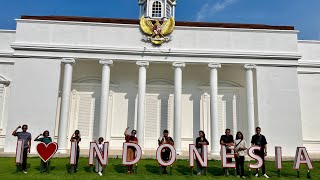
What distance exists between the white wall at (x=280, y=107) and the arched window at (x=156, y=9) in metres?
8.32

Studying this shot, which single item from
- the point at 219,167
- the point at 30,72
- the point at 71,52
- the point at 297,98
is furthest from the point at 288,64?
the point at 30,72

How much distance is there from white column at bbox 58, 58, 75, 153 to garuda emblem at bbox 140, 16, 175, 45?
4950 mm

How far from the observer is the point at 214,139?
68.5 feet

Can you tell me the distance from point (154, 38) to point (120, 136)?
6809 mm

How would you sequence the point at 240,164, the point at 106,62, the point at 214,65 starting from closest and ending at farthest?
1. the point at 240,164
2. the point at 106,62
3. the point at 214,65

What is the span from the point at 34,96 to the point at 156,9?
10.7 meters

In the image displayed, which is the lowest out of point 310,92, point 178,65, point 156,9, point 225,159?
point 225,159

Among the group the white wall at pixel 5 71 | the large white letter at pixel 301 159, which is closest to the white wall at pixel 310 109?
the large white letter at pixel 301 159

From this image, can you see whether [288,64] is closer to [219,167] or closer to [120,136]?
[219,167]

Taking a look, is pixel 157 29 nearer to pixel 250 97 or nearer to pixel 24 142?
pixel 250 97

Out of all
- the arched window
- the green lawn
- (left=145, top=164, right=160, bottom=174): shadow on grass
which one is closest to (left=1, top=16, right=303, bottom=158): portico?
the arched window

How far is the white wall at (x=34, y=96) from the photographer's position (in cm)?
2069

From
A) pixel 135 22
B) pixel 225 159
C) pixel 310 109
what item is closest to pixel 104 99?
pixel 135 22

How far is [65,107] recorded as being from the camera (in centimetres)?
2098
